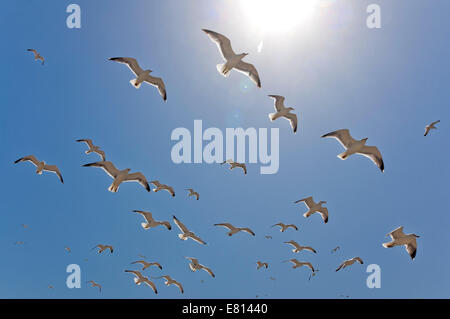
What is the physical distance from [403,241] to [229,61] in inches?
395

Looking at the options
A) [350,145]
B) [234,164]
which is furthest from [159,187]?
[350,145]

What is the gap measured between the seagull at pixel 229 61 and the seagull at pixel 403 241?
25.9 feet

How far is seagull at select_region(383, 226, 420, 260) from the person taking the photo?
55.0 ft

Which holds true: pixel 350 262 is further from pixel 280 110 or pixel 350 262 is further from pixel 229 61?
pixel 229 61

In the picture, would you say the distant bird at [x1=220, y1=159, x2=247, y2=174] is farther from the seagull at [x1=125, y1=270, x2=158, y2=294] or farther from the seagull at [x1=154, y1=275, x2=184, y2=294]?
the seagull at [x1=125, y1=270, x2=158, y2=294]

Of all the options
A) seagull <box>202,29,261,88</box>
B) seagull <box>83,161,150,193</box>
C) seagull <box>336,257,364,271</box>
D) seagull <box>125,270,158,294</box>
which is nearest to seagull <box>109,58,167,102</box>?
seagull <box>202,29,261,88</box>

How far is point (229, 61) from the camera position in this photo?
15.2 m

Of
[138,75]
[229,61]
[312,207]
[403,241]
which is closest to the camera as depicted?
[229,61]

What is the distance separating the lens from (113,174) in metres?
16.6

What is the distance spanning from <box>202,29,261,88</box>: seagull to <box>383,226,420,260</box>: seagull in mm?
7888

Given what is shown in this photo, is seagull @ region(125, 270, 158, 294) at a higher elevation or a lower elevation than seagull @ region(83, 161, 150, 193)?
lower

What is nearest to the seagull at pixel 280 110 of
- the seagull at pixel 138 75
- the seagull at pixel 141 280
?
the seagull at pixel 138 75
